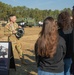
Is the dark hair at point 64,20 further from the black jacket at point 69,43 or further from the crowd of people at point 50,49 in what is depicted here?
the crowd of people at point 50,49

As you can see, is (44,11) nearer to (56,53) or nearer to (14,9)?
(14,9)

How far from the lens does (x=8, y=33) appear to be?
8484mm

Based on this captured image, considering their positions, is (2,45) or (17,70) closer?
(2,45)

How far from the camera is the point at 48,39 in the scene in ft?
12.3

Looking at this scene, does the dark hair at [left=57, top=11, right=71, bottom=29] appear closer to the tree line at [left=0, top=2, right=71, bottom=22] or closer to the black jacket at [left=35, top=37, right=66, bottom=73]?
the black jacket at [left=35, top=37, right=66, bottom=73]

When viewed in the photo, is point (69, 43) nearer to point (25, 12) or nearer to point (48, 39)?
point (48, 39)

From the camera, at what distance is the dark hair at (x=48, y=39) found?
3.76 metres

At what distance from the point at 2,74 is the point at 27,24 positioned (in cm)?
5293

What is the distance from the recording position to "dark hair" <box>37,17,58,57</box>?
12.3 ft

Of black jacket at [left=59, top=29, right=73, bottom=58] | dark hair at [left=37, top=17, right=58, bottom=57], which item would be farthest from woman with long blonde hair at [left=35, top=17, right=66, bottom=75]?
black jacket at [left=59, top=29, right=73, bottom=58]

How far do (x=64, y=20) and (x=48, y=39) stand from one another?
1194mm

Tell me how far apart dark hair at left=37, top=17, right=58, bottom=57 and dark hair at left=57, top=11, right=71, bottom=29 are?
42.8 inches

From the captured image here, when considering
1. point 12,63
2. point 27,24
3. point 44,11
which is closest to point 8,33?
point 12,63

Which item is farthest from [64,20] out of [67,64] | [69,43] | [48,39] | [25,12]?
[25,12]
